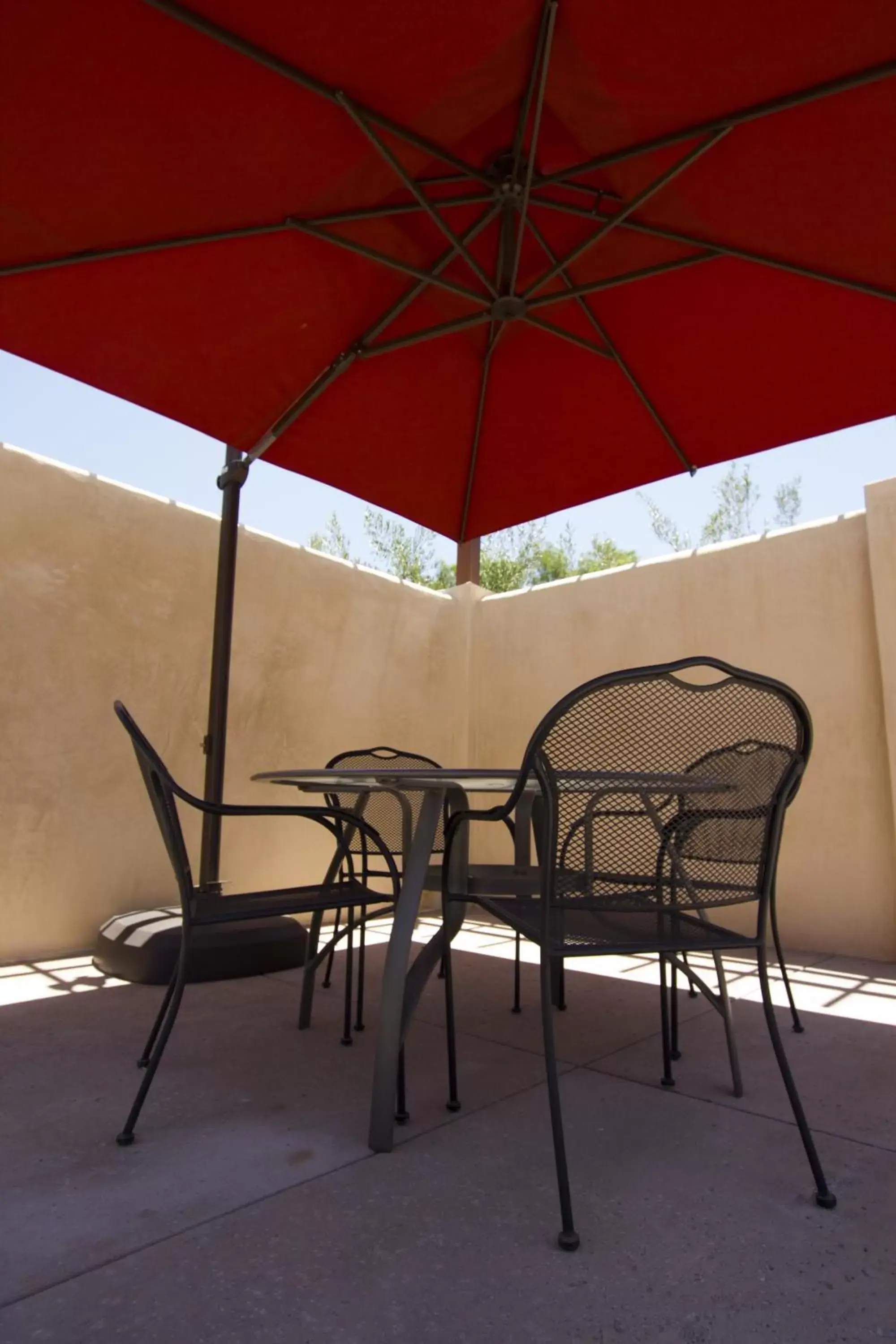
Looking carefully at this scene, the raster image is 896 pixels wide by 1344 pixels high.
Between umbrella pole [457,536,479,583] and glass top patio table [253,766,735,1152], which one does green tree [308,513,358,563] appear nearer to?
umbrella pole [457,536,479,583]

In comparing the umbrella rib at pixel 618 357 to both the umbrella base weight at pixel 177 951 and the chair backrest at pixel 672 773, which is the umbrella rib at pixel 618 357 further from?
the umbrella base weight at pixel 177 951

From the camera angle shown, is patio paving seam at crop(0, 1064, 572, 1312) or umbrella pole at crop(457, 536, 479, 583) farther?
umbrella pole at crop(457, 536, 479, 583)

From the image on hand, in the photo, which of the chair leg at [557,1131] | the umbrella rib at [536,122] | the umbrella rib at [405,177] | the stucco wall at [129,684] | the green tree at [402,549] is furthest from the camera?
the green tree at [402,549]

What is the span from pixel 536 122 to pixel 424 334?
0.71 metres

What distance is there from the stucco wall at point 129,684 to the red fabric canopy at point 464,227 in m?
1.11

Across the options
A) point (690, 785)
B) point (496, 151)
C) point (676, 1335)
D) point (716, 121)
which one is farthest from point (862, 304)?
point (676, 1335)

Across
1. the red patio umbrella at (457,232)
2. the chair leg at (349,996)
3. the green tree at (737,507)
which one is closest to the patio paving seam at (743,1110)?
the chair leg at (349,996)

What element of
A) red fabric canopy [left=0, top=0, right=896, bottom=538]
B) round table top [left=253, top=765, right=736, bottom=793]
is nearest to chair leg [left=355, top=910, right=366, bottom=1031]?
round table top [left=253, top=765, right=736, bottom=793]

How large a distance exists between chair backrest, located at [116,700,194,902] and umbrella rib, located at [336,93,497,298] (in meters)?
1.49

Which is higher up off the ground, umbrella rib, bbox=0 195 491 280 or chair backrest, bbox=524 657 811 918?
umbrella rib, bbox=0 195 491 280

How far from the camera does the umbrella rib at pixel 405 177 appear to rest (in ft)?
5.80

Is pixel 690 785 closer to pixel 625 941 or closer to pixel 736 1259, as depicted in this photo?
pixel 625 941

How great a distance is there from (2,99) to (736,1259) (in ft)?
8.63

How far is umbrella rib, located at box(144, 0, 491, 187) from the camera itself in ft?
5.08
